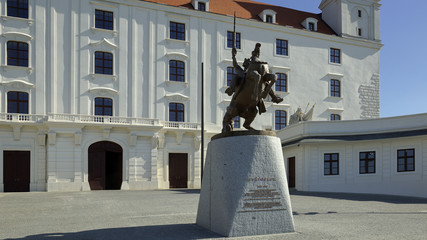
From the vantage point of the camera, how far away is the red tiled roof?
35.6m

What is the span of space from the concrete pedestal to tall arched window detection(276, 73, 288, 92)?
28.4 m

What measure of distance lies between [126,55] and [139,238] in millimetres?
25138

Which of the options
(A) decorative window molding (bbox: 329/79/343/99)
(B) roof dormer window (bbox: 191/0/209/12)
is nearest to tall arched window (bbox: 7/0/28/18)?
(B) roof dormer window (bbox: 191/0/209/12)

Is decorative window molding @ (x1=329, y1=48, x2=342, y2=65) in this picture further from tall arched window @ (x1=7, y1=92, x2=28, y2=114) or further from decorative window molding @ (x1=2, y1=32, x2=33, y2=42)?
tall arched window @ (x1=7, y1=92, x2=28, y2=114)

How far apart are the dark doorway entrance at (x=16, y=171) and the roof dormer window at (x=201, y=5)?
18.4m

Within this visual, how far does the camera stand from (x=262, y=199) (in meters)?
8.08

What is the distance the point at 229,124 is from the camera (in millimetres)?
9234

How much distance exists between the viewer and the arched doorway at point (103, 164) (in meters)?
28.7

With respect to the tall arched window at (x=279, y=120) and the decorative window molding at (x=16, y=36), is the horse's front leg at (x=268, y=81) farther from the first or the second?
the tall arched window at (x=279, y=120)

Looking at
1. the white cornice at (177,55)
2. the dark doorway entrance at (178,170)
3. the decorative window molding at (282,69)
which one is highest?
the white cornice at (177,55)

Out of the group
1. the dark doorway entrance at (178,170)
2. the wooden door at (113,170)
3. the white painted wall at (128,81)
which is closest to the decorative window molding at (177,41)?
the white painted wall at (128,81)

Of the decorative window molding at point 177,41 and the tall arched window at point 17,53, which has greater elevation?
the decorative window molding at point 177,41

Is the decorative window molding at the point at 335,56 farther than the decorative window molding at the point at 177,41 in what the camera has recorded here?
Yes

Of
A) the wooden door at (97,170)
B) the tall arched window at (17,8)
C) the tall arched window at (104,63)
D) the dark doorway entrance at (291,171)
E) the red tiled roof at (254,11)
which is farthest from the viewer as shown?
the red tiled roof at (254,11)
